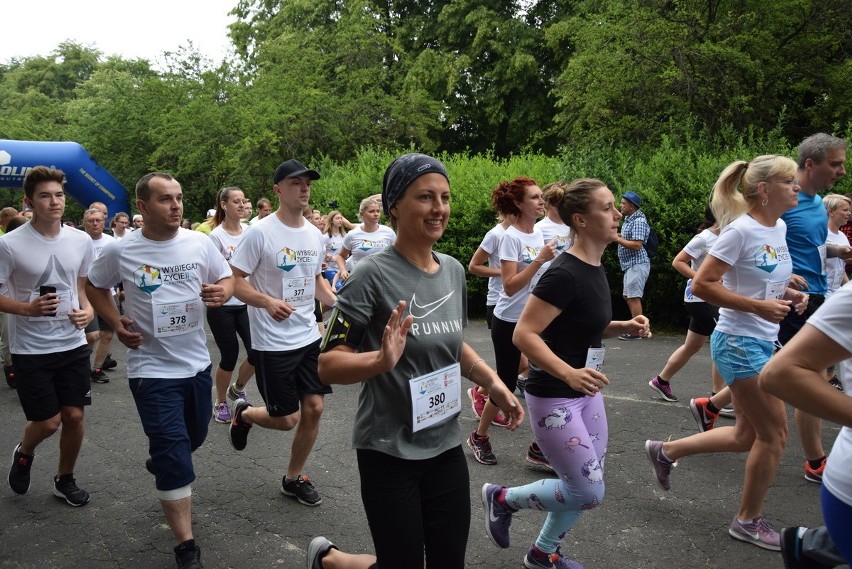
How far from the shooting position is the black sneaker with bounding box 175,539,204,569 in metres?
3.72

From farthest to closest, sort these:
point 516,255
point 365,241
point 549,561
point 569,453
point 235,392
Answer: point 365,241
point 235,392
point 516,255
point 549,561
point 569,453

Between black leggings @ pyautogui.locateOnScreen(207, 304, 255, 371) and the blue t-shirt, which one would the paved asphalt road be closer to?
black leggings @ pyautogui.locateOnScreen(207, 304, 255, 371)

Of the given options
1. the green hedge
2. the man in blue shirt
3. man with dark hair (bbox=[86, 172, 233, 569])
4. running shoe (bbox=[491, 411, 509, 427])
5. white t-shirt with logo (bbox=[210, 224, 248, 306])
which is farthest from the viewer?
the green hedge

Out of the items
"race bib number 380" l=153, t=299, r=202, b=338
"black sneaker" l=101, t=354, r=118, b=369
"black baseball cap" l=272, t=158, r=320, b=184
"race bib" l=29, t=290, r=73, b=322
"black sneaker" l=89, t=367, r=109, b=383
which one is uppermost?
"black baseball cap" l=272, t=158, r=320, b=184

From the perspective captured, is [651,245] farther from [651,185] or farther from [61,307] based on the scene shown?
[61,307]

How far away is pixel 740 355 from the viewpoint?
13.3 feet

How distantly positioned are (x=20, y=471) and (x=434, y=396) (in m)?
3.59

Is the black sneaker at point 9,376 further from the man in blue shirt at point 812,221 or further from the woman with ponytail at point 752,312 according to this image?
the man in blue shirt at point 812,221

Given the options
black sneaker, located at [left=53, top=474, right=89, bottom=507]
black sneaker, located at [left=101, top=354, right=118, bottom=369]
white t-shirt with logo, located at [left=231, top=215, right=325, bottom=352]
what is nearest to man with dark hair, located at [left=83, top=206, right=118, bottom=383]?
black sneaker, located at [left=101, top=354, right=118, bottom=369]

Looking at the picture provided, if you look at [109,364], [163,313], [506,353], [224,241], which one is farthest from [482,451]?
[109,364]

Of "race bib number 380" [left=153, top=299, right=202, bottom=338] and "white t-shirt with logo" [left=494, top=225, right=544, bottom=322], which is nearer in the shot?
"race bib number 380" [left=153, top=299, right=202, bottom=338]

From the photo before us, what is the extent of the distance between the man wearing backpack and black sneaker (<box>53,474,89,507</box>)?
7.69m

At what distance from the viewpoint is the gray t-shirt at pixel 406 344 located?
8.48 feet

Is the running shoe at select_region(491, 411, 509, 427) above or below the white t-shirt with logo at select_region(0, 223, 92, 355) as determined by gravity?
below
